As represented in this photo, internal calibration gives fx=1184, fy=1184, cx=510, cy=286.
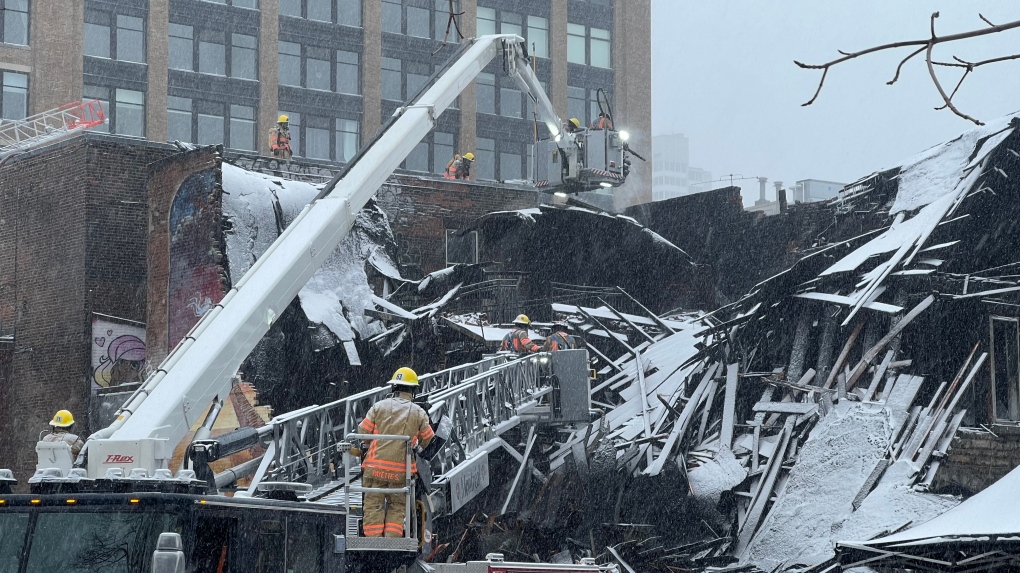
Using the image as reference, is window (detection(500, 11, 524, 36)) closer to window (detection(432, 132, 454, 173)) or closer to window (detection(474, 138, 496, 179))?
window (detection(474, 138, 496, 179))

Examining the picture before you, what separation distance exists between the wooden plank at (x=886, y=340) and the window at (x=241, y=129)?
2926cm

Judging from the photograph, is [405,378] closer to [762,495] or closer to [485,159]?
[762,495]

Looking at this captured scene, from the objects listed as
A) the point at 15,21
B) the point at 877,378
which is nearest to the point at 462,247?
the point at 877,378

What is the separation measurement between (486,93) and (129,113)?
1345 centimetres

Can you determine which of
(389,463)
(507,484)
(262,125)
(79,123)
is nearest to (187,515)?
(389,463)

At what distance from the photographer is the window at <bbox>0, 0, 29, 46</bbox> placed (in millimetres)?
37875

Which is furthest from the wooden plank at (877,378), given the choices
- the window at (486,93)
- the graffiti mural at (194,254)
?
the window at (486,93)

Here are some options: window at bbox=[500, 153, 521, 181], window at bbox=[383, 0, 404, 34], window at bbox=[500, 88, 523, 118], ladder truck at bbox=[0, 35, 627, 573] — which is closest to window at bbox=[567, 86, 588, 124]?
window at bbox=[500, 88, 523, 118]

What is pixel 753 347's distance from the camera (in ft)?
62.9

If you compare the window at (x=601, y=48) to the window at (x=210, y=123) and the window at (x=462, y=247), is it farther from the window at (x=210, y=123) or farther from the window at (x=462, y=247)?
the window at (x=462, y=247)

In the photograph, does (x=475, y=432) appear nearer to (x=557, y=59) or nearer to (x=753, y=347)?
(x=753, y=347)

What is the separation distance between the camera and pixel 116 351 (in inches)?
955

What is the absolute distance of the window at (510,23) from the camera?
154 ft

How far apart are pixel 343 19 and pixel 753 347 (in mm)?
28668
